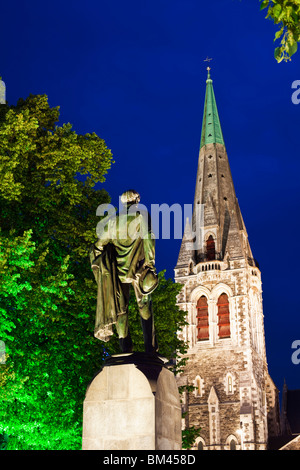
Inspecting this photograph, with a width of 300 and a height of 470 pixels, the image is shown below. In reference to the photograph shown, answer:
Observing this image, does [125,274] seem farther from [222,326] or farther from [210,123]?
[210,123]

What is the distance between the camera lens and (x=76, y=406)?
58.0 feet

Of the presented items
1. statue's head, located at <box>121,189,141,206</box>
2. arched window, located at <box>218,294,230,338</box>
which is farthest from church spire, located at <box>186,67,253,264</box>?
statue's head, located at <box>121,189,141,206</box>

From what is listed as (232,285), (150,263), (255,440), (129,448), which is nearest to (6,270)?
(150,263)

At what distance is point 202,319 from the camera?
2140 inches

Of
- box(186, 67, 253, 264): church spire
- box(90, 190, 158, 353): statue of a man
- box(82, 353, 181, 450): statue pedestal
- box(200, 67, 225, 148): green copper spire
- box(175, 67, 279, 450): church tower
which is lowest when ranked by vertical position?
box(82, 353, 181, 450): statue pedestal

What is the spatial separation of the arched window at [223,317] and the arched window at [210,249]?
428cm

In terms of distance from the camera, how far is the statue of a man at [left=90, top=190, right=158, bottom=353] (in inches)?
382

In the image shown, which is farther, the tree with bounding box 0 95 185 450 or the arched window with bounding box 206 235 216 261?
the arched window with bounding box 206 235 216 261

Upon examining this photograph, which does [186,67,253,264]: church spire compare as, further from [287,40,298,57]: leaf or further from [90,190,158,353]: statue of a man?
[287,40,298,57]: leaf

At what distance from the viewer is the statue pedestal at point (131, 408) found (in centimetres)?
862

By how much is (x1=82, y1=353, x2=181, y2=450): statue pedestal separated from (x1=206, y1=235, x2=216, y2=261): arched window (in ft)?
159

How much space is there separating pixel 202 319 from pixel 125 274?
45.3 metres

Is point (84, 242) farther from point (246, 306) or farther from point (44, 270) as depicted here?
point (246, 306)

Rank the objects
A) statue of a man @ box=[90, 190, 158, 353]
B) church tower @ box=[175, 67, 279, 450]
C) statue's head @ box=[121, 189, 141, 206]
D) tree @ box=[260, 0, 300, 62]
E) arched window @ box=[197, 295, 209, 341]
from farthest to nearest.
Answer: arched window @ box=[197, 295, 209, 341] → church tower @ box=[175, 67, 279, 450] → statue's head @ box=[121, 189, 141, 206] → statue of a man @ box=[90, 190, 158, 353] → tree @ box=[260, 0, 300, 62]
